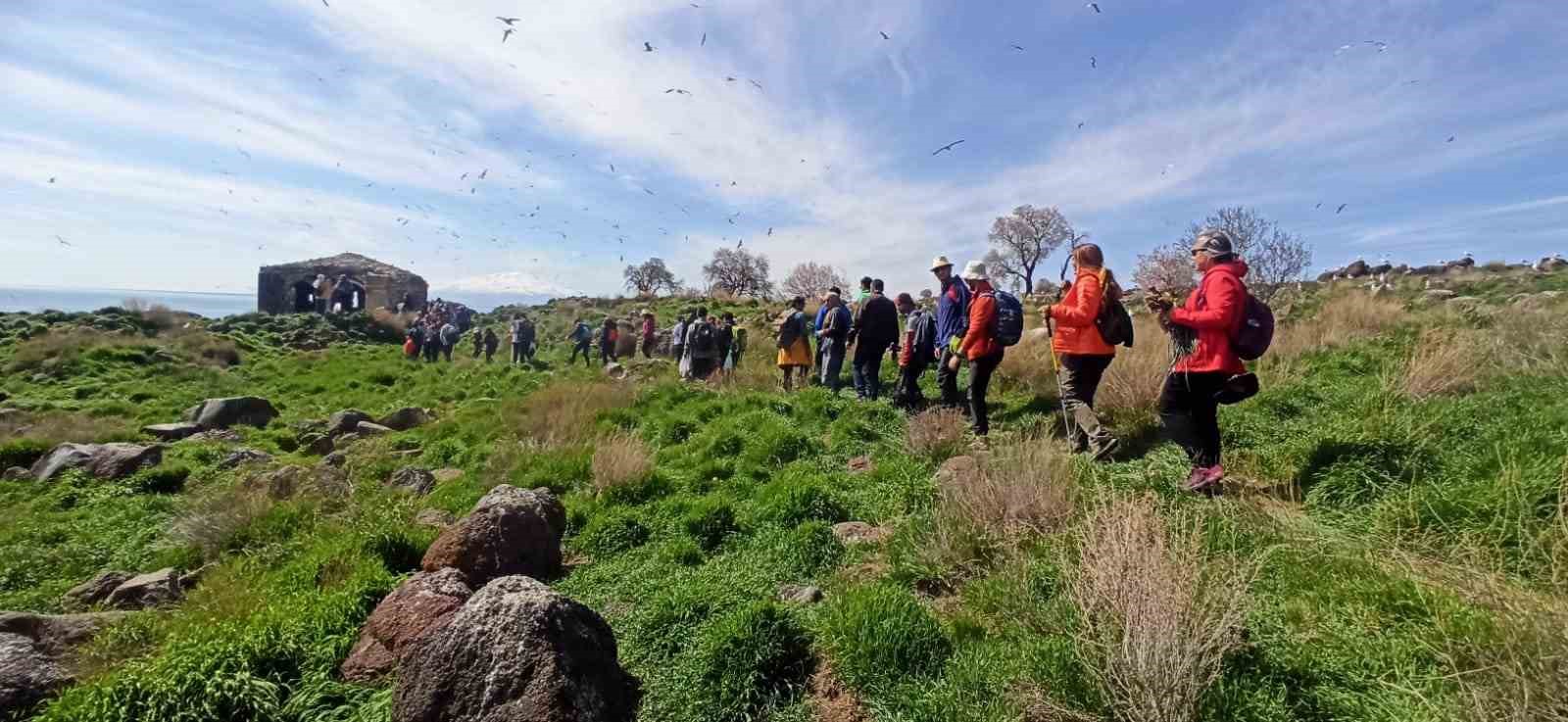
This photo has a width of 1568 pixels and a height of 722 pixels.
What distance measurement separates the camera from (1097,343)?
5422mm

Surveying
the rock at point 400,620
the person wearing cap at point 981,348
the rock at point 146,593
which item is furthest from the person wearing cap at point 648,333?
the rock at point 400,620

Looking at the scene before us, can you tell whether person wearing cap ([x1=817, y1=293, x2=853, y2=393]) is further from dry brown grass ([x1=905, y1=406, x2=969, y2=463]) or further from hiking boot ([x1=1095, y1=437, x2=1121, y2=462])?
hiking boot ([x1=1095, y1=437, x2=1121, y2=462])

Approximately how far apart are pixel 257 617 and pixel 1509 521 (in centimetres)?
640

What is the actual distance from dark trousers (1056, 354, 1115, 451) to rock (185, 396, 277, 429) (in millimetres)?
13914

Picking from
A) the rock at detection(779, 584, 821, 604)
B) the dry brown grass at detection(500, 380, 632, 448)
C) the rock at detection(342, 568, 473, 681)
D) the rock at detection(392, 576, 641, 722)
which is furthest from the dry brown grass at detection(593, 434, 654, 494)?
the rock at detection(392, 576, 641, 722)

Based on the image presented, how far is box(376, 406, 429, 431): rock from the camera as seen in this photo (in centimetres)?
1238

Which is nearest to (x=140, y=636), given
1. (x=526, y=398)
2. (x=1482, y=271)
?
(x=526, y=398)

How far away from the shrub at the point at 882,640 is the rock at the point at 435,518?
4135 millimetres

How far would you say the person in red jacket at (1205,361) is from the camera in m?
4.29

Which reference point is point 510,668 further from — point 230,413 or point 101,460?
point 230,413

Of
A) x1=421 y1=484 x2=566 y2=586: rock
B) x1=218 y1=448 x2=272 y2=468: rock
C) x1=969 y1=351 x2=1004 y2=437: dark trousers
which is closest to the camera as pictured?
x1=421 y1=484 x2=566 y2=586: rock

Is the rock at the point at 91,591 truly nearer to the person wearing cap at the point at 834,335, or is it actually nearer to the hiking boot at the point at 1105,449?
the hiking boot at the point at 1105,449

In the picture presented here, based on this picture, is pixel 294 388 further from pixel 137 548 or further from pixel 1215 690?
pixel 1215 690

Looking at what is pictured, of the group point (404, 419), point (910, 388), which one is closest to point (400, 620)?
point (910, 388)
